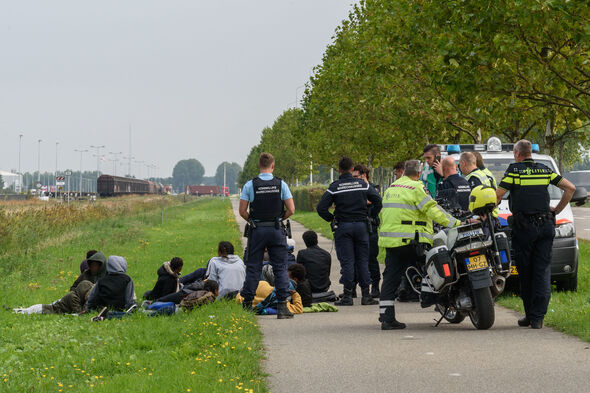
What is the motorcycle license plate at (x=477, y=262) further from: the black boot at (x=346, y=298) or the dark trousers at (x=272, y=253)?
the black boot at (x=346, y=298)

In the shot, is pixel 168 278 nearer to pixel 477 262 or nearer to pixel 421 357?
pixel 477 262

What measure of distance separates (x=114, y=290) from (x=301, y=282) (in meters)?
2.53

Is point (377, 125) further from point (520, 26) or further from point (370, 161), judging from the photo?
point (520, 26)

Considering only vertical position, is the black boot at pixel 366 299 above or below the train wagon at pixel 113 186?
below

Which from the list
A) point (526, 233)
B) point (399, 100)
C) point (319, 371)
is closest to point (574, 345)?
point (526, 233)

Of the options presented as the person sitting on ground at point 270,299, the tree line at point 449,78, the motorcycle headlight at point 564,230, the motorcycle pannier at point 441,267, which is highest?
the tree line at point 449,78

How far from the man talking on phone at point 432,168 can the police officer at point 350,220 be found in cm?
82

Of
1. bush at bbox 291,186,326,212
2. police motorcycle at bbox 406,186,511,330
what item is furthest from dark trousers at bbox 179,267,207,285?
bush at bbox 291,186,326,212

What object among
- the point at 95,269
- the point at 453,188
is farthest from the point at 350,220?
the point at 95,269

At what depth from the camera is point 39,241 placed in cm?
2488

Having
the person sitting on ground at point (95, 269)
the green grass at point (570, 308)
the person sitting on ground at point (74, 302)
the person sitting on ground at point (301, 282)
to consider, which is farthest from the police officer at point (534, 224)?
the person sitting on ground at point (74, 302)

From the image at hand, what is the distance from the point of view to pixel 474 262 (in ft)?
27.9

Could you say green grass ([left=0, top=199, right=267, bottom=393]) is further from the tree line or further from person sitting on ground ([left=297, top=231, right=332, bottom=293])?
the tree line

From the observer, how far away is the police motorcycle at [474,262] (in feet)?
28.0
